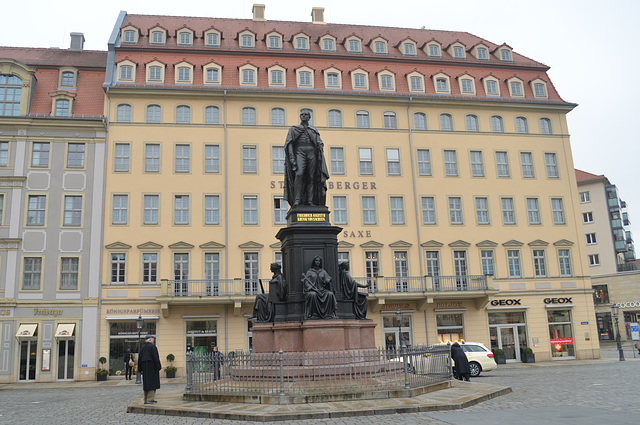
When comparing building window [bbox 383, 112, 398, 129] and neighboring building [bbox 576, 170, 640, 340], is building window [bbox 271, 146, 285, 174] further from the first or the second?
neighboring building [bbox 576, 170, 640, 340]

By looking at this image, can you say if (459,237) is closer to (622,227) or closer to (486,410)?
(486,410)

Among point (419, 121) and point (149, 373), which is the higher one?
point (419, 121)

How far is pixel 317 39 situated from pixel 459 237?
15.5m

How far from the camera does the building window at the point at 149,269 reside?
31984 mm

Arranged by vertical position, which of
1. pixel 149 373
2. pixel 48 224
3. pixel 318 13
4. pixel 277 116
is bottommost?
pixel 149 373

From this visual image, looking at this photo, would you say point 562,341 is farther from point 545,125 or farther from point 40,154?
point 40,154

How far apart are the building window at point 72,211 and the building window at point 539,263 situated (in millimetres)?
25985

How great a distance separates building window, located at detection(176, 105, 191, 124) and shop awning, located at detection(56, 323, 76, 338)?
1232 centimetres

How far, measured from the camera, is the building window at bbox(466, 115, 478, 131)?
1470 inches

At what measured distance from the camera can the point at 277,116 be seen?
116 feet

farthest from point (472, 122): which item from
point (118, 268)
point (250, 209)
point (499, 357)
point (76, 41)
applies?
point (76, 41)

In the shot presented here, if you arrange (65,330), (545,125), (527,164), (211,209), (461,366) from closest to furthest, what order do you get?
(461,366)
(65,330)
(211,209)
(527,164)
(545,125)

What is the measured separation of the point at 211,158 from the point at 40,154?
9071 mm

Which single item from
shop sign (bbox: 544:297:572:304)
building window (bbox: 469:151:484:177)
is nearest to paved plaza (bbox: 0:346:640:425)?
shop sign (bbox: 544:297:572:304)
